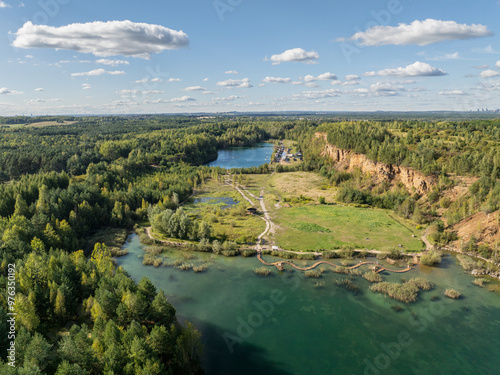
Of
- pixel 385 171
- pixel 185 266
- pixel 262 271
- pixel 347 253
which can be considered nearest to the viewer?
pixel 262 271

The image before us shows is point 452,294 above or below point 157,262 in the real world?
below

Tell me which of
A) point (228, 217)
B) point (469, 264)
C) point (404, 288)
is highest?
point (228, 217)

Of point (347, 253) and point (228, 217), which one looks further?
point (228, 217)

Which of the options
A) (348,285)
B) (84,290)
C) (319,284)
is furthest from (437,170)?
(84,290)

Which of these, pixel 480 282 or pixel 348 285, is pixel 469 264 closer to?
pixel 480 282

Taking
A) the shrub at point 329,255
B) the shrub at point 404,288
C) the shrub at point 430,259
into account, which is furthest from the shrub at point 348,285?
the shrub at point 430,259

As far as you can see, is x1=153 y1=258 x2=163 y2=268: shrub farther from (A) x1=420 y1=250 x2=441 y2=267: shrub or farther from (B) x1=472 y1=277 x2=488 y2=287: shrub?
(B) x1=472 y1=277 x2=488 y2=287: shrub

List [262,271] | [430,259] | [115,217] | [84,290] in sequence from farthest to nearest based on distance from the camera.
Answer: [115,217], [430,259], [262,271], [84,290]

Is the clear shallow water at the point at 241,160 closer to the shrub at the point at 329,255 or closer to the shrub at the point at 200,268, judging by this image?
the shrub at the point at 329,255
